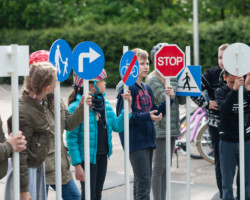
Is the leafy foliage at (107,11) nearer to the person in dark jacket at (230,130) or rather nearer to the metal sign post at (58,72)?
the person in dark jacket at (230,130)

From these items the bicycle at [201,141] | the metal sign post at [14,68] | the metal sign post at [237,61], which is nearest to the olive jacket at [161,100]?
the metal sign post at [237,61]

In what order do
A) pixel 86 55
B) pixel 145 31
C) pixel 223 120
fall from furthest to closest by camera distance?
pixel 145 31 < pixel 223 120 < pixel 86 55

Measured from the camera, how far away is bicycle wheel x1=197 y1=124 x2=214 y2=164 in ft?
26.4

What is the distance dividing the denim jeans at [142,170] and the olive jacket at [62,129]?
72 centimetres

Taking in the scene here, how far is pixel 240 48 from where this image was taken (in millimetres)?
4621

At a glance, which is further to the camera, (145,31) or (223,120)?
(145,31)

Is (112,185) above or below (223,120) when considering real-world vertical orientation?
below

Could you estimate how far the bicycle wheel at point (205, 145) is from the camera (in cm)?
805

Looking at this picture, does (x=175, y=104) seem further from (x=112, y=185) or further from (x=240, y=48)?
(x=112, y=185)

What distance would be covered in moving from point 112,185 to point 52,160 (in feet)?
8.84

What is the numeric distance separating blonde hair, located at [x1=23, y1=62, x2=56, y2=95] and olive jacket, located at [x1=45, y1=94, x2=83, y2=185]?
459 millimetres

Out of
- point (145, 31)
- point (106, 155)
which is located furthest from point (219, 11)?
point (106, 155)

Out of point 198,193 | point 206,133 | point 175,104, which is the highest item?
point 175,104

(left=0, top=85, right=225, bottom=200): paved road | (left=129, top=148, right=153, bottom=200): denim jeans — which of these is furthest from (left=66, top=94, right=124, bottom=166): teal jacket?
(left=0, top=85, right=225, bottom=200): paved road
